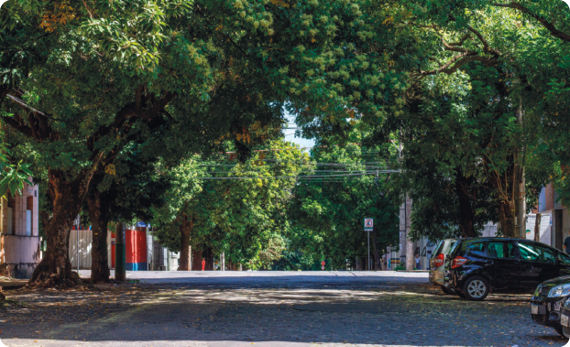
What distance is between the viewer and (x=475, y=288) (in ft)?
58.4

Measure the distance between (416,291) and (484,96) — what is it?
630cm

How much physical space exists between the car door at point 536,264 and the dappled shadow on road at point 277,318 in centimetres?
69

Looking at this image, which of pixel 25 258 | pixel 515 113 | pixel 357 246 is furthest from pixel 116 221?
Answer: pixel 357 246

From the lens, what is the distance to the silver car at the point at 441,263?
1920 centimetres

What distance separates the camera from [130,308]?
589 inches

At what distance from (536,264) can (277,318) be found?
8153 mm

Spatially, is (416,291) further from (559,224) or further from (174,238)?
(174,238)

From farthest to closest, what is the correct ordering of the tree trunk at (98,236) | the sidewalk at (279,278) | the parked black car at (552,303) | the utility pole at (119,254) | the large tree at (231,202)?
the large tree at (231,202)
the sidewalk at (279,278)
the utility pole at (119,254)
the tree trunk at (98,236)
the parked black car at (552,303)

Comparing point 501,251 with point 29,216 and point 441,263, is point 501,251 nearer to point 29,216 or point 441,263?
point 441,263

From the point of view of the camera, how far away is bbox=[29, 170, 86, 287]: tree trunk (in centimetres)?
2100

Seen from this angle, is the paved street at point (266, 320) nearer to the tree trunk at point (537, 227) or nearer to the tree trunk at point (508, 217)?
the tree trunk at point (508, 217)

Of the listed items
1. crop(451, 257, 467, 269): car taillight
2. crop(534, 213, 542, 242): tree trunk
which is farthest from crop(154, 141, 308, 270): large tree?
crop(451, 257, 467, 269): car taillight

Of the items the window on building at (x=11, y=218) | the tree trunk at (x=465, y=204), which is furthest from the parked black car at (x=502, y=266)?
the window on building at (x=11, y=218)

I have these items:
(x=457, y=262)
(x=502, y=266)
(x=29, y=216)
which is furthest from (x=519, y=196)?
(x=29, y=216)
